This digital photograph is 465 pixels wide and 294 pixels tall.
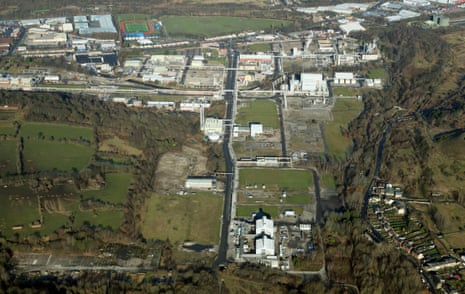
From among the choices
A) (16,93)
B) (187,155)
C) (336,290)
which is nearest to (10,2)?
(16,93)

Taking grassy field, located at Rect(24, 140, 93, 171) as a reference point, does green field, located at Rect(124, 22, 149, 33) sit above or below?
above

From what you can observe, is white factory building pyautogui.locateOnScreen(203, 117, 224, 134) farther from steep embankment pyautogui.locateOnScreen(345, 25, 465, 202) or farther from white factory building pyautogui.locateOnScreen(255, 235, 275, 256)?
white factory building pyautogui.locateOnScreen(255, 235, 275, 256)

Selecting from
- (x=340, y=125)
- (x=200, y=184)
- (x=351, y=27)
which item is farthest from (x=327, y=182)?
(x=351, y=27)

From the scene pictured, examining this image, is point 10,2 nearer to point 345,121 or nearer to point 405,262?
point 345,121

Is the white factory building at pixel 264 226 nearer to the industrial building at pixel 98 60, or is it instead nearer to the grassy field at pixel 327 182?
the grassy field at pixel 327 182

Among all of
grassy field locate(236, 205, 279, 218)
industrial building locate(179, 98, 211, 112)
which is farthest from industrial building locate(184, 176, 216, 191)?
industrial building locate(179, 98, 211, 112)

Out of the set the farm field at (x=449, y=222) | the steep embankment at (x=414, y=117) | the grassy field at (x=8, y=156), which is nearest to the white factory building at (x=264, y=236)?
the steep embankment at (x=414, y=117)

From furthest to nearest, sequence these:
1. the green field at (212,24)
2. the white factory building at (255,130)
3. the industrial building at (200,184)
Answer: the green field at (212,24) → the white factory building at (255,130) → the industrial building at (200,184)
